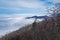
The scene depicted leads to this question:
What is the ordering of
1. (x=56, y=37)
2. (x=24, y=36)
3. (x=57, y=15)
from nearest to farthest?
(x=56, y=37)
(x=24, y=36)
(x=57, y=15)

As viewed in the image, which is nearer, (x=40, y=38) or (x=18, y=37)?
(x=40, y=38)

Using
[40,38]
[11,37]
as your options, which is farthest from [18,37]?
[40,38]

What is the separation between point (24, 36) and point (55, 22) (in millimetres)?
1174

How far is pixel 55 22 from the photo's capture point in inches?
352

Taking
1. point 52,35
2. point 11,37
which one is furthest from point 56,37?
point 11,37

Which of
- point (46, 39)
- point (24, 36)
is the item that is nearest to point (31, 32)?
point (24, 36)

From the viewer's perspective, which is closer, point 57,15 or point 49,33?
point 49,33

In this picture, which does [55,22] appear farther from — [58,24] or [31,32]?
[31,32]

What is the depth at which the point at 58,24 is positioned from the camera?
29.0 ft

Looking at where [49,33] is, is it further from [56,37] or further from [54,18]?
[54,18]

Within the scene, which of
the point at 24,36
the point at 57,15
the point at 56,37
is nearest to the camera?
the point at 56,37

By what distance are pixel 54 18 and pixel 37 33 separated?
40.2 inches

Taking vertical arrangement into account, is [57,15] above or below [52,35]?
above

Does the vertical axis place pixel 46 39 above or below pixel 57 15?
below
